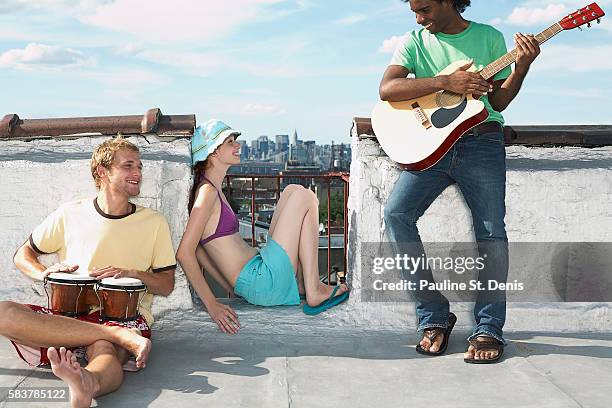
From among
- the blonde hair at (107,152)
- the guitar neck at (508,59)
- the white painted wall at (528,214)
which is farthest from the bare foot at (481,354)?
the blonde hair at (107,152)

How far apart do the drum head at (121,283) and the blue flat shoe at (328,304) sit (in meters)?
0.99

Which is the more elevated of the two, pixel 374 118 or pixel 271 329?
pixel 374 118

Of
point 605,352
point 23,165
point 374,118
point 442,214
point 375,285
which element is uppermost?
point 374,118

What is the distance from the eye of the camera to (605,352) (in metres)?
3.60

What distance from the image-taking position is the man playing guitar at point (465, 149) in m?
3.49

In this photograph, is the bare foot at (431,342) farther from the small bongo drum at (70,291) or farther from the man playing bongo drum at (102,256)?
the small bongo drum at (70,291)

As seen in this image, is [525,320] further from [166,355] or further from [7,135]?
[7,135]

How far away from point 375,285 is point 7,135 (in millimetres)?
2067

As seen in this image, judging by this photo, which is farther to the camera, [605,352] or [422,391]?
[605,352]

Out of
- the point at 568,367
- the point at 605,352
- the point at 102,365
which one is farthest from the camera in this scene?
the point at 605,352

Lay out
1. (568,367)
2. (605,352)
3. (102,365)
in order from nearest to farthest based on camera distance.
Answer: (102,365)
(568,367)
(605,352)

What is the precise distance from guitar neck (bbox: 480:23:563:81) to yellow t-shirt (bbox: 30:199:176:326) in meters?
1.66

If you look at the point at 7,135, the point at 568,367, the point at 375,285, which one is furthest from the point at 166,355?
the point at 568,367

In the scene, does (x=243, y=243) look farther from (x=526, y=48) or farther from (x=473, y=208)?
(x=526, y=48)
